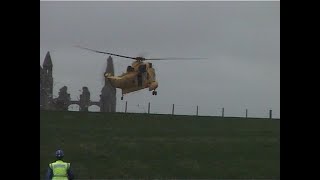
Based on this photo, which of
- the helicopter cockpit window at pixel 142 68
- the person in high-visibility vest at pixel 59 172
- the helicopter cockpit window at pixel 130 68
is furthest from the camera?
the helicopter cockpit window at pixel 142 68

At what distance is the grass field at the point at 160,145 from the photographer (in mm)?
24609

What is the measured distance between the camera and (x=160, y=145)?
93.8 feet

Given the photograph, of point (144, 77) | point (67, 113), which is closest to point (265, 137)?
point (144, 77)

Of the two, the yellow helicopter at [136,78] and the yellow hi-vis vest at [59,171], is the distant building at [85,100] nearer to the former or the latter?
the yellow helicopter at [136,78]

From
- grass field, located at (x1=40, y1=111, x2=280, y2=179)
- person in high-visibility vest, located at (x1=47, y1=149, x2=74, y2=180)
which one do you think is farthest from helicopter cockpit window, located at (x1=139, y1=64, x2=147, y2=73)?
person in high-visibility vest, located at (x1=47, y1=149, x2=74, y2=180)

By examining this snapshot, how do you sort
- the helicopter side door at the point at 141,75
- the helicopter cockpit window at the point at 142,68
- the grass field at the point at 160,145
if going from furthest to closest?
the helicopter cockpit window at the point at 142,68
the helicopter side door at the point at 141,75
the grass field at the point at 160,145

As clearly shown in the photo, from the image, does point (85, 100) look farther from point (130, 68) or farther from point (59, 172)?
point (59, 172)

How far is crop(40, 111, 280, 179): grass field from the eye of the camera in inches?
969

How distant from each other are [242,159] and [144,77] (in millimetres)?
8063

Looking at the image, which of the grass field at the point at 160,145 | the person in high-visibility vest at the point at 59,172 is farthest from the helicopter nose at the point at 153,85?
the person in high-visibility vest at the point at 59,172

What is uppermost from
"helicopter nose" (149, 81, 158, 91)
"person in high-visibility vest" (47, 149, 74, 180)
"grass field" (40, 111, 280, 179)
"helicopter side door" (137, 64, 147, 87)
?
"helicopter side door" (137, 64, 147, 87)

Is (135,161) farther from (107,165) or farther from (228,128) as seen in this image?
(228,128)

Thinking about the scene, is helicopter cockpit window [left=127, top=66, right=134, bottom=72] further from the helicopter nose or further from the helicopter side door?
the helicopter nose
